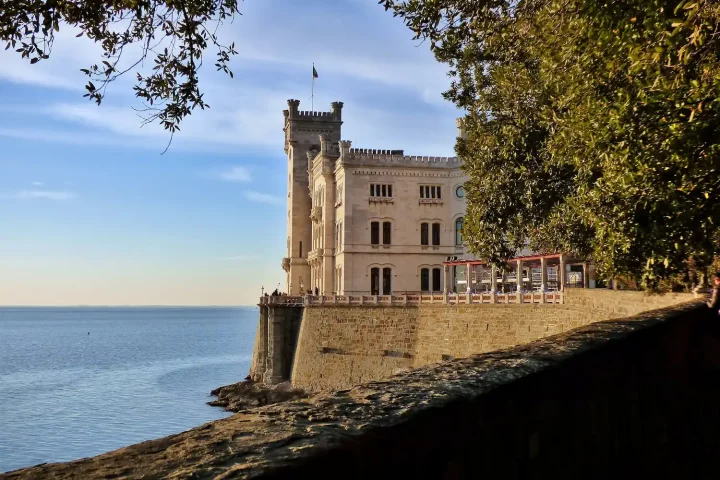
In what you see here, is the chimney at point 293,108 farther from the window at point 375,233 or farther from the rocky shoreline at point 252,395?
the rocky shoreline at point 252,395

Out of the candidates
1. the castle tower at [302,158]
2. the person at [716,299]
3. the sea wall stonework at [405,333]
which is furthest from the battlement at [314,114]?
the person at [716,299]

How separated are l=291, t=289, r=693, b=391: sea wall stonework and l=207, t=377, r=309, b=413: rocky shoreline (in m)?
0.78

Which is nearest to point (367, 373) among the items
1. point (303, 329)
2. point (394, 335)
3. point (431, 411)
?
point (394, 335)

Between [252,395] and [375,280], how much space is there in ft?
36.3

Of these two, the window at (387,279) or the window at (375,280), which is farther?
the window at (387,279)

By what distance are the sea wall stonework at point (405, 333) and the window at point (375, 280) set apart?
5698 millimetres

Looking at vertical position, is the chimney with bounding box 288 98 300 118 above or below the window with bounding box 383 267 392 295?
above

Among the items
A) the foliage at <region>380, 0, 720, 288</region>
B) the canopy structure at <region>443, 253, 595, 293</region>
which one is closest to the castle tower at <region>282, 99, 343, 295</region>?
the canopy structure at <region>443, 253, 595, 293</region>

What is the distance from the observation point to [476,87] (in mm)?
19531

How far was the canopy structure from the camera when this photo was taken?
31.2 m

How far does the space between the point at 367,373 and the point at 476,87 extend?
2180 cm

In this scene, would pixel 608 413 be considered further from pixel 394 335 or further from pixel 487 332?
pixel 394 335

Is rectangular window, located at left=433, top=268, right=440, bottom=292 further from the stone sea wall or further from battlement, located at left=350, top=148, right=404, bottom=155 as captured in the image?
the stone sea wall

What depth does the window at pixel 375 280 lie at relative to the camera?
47.4 m
